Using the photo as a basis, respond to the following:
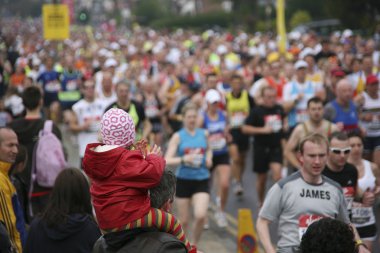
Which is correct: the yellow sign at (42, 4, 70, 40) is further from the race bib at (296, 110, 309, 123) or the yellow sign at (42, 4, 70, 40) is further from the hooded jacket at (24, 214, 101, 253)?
the hooded jacket at (24, 214, 101, 253)

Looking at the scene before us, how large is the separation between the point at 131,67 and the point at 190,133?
32.6 feet

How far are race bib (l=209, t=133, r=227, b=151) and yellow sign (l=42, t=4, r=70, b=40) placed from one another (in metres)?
8.44

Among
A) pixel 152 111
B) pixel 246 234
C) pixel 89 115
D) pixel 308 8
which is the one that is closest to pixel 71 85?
pixel 152 111

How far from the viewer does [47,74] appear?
1861cm

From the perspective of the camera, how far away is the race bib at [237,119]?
38.7 ft

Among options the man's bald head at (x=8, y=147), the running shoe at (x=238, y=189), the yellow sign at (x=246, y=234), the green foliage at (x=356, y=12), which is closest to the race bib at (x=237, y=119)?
the running shoe at (x=238, y=189)

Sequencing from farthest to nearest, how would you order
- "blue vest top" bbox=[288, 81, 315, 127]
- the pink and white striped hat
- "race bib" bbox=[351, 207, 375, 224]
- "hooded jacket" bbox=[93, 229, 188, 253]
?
1. "blue vest top" bbox=[288, 81, 315, 127]
2. "race bib" bbox=[351, 207, 375, 224]
3. the pink and white striped hat
4. "hooded jacket" bbox=[93, 229, 188, 253]

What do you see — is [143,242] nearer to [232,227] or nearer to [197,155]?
[197,155]

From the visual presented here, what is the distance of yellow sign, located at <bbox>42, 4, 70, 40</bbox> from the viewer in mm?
17734

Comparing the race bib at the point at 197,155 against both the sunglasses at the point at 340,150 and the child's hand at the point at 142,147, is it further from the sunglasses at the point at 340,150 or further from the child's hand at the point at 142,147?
the child's hand at the point at 142,147

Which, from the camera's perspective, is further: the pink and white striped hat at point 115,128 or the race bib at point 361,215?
the race bib at point 361,215

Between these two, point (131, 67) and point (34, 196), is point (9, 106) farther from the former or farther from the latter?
point (131, 67)

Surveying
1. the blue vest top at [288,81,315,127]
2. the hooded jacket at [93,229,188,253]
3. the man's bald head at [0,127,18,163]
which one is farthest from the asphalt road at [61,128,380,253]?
the hooded jacket at [93,229,188,253]

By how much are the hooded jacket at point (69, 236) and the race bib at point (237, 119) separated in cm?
686
